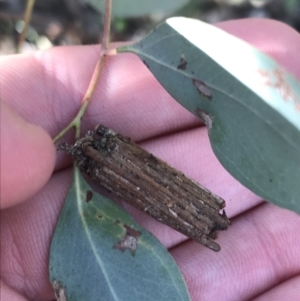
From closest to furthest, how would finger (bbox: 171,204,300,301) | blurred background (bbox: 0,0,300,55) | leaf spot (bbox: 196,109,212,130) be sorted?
leaf spot (bbox: 196,109,212,130)
finger (bbox: 171,204,300,301)
blurred background (bbox: 0,0,300,55)

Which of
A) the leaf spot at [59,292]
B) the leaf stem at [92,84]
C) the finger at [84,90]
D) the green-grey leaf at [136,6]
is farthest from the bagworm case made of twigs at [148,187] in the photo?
the green-grey leaf at [136,6]

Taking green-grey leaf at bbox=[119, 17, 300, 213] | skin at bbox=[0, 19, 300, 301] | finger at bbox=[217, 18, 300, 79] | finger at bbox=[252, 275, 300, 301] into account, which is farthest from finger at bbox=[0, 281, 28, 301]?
finger at bbox=[217, 18, 300, 79]

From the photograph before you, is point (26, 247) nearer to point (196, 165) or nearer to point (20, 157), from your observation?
point (20, 157)

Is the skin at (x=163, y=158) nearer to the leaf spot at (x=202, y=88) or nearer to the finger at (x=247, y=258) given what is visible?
the finger at (x=247, y=258)

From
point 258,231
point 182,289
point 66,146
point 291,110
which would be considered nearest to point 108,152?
point 66,146

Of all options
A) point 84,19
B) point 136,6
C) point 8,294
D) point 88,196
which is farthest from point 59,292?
point 84,19

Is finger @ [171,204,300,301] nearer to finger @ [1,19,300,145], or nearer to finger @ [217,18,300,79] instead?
finger @ [1,19,300,145]
